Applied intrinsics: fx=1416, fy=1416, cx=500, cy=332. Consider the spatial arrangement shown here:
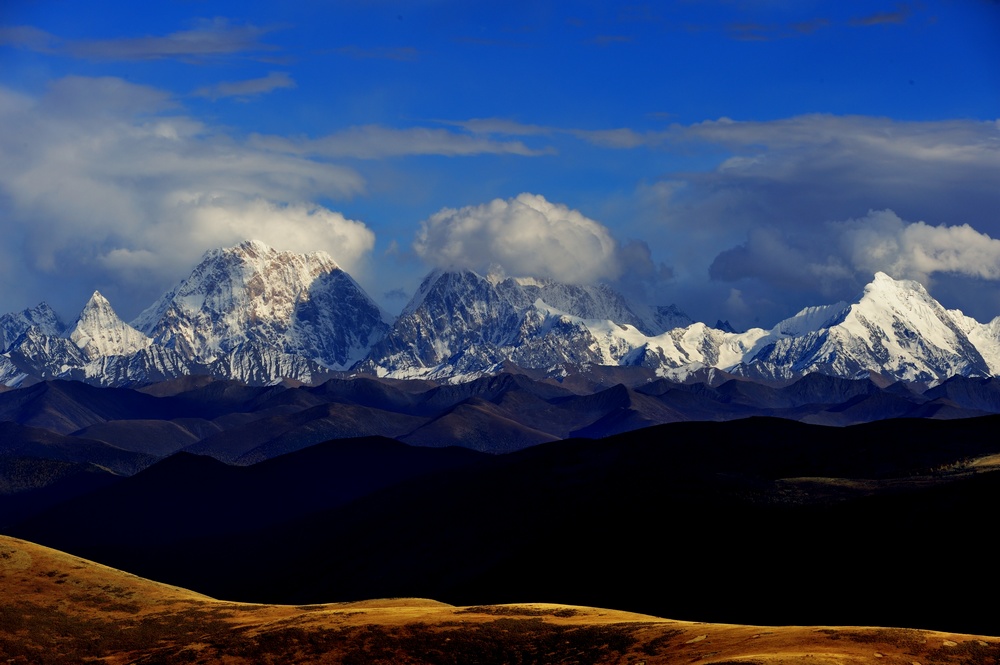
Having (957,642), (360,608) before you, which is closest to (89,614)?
(360,608)

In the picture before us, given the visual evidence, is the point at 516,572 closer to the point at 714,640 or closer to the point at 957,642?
the point at 714,640

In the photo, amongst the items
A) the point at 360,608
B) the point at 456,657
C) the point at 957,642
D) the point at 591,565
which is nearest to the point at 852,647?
the point at 957,642

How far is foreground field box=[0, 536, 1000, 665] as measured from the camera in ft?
286

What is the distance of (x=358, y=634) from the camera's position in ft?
367

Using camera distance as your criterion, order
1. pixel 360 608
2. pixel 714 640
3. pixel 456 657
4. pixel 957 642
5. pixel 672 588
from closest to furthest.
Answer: pixel 957 642, pixel 714 640, pixel 456 657, pixel 360 608, pixel 672 588

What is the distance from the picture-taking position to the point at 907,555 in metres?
146

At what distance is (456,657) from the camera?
104688 millimetres

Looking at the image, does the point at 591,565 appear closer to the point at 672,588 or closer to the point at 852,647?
the point at 672,588

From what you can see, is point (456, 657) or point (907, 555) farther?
point (907, 555)

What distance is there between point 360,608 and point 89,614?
27312 millimetres

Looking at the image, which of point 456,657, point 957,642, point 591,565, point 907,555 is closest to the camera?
point 957,642

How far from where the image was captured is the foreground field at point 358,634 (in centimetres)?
8719

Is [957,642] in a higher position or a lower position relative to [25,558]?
lower

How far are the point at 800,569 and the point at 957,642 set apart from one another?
67.8m
